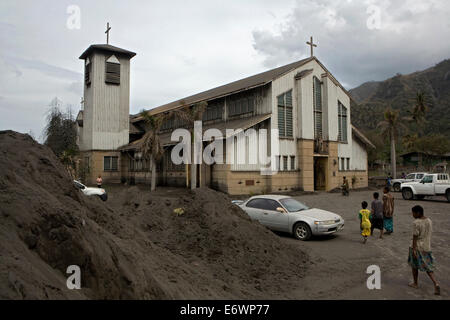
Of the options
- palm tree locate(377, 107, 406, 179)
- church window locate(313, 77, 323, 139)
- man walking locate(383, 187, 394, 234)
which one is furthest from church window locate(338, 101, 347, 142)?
man walking locate(383, 187, 394, 234)

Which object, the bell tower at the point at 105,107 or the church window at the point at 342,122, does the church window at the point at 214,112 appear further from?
the church window at the point at 342,122

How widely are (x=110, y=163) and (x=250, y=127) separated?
20.0 m

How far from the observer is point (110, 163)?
38281mm

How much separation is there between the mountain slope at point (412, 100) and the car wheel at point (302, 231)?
63520 mm

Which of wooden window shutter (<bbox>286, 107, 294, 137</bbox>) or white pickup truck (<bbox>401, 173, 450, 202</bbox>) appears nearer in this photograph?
white pickup truck (<bbox>401, 173, 450, 202</bbox>)

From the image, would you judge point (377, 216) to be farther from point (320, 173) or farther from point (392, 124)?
point (392, 124)

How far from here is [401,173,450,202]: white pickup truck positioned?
22734 millimetres

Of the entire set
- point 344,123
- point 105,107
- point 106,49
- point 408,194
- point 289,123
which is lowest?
point 408,194

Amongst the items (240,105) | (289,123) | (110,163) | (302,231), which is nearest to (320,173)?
(289,123)

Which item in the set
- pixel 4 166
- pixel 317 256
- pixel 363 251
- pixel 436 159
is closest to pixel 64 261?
pixel 4 166

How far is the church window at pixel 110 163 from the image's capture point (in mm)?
37969

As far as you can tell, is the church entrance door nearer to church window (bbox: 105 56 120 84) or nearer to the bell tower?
the bell tower

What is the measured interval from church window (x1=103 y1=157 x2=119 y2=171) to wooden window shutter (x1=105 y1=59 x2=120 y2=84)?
8950 mm

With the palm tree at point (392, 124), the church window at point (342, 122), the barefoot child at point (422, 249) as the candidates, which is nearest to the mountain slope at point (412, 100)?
the palm tree at point (392, 124)
